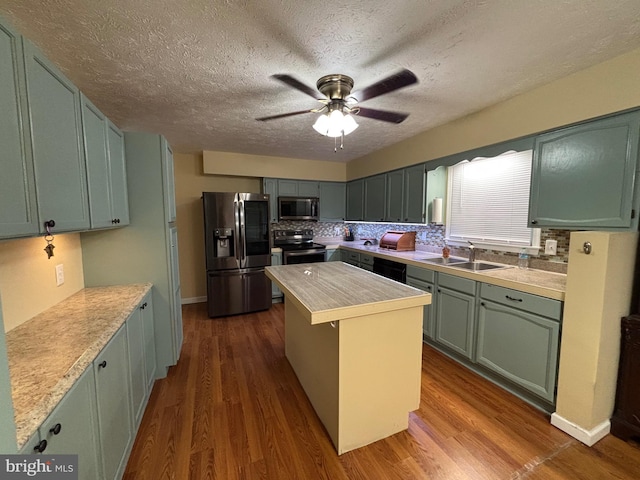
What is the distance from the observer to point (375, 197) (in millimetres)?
4078

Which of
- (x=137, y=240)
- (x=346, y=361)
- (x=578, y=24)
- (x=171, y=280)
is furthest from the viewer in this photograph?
(x=171, y=280)

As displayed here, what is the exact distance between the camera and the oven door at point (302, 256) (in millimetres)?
4070

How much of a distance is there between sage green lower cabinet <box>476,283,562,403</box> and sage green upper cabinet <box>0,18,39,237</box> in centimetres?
284

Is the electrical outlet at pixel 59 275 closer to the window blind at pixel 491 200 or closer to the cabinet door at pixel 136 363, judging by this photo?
the cabinet door at pixel 136 363

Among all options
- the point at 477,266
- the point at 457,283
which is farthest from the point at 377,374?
the point at 477,266

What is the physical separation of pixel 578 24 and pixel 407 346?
199cm

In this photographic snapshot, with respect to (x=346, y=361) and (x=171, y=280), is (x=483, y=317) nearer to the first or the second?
(x=346, y=361)

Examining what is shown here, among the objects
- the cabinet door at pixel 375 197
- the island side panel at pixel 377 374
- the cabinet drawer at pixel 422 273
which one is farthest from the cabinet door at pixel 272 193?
the island side panel at pixel 377 374

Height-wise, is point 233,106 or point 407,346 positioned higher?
point 233,106

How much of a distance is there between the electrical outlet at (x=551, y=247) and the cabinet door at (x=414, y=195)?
1210 mm

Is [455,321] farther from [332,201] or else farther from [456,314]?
[332,201]

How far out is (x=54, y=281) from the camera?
165 cm

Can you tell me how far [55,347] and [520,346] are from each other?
9.28ft

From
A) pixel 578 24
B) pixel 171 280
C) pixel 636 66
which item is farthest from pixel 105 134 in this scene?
pixel 636 66
